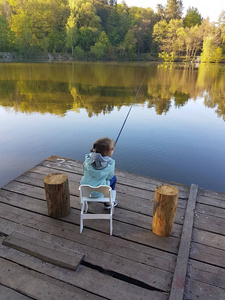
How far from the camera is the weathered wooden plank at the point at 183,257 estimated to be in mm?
1858

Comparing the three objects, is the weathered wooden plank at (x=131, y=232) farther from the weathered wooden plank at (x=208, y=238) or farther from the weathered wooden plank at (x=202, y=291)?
the weathered wooden plank at (x=202, y=291)

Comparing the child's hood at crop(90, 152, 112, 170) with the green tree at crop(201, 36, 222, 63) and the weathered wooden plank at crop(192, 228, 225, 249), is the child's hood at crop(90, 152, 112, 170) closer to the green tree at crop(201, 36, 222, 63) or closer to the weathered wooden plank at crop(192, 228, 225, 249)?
the weathered wooden plank at crop(192, 228, 225, 249)

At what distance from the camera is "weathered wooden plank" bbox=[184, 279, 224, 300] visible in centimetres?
186

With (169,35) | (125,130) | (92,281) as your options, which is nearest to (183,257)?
(92,281)

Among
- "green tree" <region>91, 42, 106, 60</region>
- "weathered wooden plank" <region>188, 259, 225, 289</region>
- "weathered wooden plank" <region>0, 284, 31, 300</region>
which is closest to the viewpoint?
"weathered wooden plank" <region>0, 284, 31, 300</region>

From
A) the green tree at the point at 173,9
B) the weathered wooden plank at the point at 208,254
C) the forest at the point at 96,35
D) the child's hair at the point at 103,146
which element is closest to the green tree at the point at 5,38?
the forest at the point at 96,35

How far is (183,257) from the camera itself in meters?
2.17

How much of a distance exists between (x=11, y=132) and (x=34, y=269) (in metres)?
6.59

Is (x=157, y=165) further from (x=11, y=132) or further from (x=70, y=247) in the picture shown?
(x=11, y=132)

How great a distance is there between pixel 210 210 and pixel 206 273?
1.07m

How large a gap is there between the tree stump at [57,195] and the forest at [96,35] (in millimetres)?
49173

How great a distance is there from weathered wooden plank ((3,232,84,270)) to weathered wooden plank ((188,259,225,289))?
1075mm

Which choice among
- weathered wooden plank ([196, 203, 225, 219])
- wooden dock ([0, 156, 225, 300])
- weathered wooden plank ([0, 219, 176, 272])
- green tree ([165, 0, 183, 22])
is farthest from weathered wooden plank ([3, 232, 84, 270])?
green tree ([165, 0, 183, 22])

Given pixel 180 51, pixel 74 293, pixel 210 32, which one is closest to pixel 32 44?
pixel 180 51
